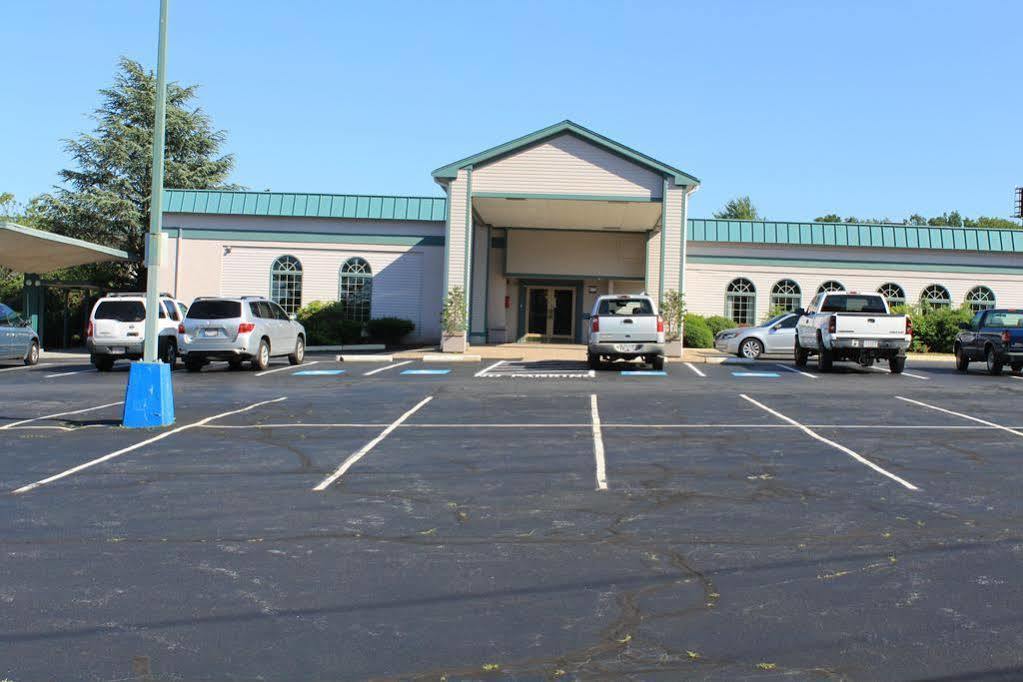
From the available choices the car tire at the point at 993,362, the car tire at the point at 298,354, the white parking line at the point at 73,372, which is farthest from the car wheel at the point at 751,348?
the white parking line at the point at 73,372

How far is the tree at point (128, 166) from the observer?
49.4m

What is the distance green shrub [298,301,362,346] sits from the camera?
3494 centimetres

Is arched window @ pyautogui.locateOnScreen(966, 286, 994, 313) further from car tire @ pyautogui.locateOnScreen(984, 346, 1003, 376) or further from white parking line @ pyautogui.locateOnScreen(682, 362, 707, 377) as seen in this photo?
white parking line @ pyautogui.locateOnScreen(682, 362, 707, 377)

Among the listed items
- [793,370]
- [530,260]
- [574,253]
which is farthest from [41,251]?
[793,370]

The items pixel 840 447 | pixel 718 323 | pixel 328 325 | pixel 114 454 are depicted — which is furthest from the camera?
pixel 718 323

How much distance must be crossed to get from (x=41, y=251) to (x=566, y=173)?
1579 centimetres

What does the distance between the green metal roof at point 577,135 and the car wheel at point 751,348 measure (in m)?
5.13

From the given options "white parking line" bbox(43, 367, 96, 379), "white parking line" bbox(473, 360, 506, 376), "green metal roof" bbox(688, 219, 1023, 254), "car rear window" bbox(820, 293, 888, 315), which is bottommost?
"white parking line" bbox(43, 367, 96, 379)

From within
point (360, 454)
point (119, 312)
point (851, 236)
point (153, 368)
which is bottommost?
point (360, 454)

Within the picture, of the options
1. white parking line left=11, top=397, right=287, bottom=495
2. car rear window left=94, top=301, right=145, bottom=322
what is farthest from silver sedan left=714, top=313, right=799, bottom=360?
white parking line left=11, top=397, right=287, bottom=495

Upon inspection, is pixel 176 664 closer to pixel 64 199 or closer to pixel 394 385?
pixel 394 385

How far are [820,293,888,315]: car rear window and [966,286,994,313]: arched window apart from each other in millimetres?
17372

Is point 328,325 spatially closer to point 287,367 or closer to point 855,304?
point 287,367

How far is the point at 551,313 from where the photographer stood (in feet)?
127
